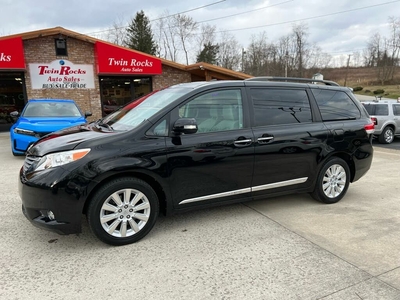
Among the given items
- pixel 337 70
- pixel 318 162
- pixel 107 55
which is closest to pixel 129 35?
pixel 107 55

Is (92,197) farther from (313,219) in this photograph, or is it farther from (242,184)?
(313,219)

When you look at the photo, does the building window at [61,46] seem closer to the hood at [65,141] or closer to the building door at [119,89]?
the building door at [119,89]

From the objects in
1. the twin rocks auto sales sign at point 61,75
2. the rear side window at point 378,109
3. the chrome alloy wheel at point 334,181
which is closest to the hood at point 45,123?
the chrome alloy wheel at point 334,181

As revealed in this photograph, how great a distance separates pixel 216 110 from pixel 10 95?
47.7ft

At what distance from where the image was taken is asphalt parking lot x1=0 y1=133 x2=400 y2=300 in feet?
8.16

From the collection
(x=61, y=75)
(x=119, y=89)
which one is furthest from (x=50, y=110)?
(x=119, y=89)

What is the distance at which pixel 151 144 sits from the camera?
3191 millimetres

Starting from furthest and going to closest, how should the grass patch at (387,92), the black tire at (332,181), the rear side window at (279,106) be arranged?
the grass patch at (387,92) → the black tire at (332,181) → the rear side window at (279,106)

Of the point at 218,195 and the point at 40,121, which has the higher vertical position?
the point at 40,121

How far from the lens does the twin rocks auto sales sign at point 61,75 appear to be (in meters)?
13.7

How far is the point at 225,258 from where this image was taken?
9.73 ft

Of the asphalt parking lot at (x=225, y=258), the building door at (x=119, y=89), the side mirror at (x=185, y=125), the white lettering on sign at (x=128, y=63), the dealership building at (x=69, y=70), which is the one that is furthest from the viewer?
the building door at (x=119, y=89)

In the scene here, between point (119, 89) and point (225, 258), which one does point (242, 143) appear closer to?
point (225, 258)

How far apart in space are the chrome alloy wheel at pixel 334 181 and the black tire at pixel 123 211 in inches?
101
